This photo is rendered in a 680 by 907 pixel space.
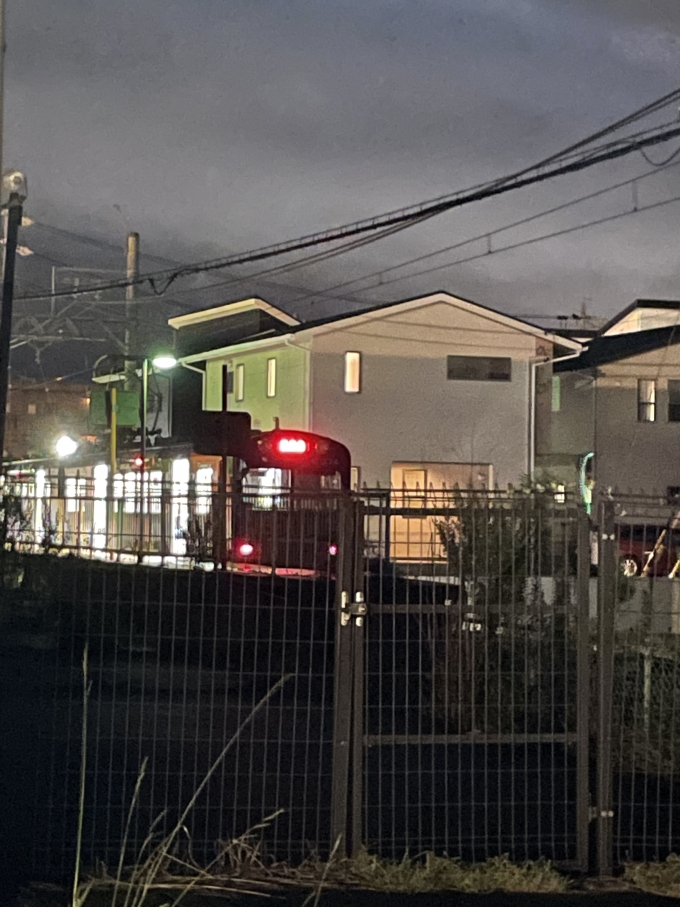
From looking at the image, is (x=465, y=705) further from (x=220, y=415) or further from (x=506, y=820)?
(x=220, y=415)

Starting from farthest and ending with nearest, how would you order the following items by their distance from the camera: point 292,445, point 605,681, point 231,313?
point 231,313
point 292,445
point 605,681

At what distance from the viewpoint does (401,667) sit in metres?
7.55

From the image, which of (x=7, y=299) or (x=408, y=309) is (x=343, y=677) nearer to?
(x=7, y=299)

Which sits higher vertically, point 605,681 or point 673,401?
point 673,401

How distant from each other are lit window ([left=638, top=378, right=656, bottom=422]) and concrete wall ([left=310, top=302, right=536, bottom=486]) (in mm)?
4182

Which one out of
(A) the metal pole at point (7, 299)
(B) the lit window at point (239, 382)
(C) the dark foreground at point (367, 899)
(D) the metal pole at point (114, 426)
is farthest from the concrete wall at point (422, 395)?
(C) the dark foreground at point (367, 899)

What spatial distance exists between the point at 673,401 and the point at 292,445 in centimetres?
1928

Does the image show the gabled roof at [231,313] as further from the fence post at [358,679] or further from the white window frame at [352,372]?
the fence post at [358,679]

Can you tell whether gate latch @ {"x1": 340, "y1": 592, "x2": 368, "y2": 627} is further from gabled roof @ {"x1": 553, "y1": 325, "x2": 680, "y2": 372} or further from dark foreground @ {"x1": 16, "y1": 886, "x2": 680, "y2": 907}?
gabled roof @ {"x1": 553, "y1": 325, "x2": 680, "y2": 372}

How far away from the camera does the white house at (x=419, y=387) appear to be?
1567 inches

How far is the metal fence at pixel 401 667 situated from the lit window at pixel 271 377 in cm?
3310

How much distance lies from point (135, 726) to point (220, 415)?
17749 mm

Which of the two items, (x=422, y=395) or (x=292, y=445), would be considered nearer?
(x=292, y=445)

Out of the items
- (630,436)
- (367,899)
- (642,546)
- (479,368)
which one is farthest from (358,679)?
(630,436)
